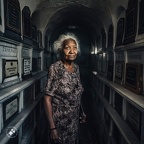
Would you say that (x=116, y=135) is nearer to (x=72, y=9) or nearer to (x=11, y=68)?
(x=11, y=68)

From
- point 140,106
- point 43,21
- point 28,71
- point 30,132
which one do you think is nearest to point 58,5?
point 43,21

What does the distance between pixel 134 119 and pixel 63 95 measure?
114 centimetres

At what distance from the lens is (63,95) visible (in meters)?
2.27

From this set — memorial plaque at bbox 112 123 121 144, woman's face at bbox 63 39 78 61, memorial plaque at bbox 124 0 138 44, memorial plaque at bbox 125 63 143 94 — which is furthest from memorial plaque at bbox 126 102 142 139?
woman's face at bbox 63 39 78 61

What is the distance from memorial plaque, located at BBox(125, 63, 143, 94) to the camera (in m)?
2.24

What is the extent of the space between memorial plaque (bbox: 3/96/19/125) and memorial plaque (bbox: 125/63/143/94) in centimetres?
189

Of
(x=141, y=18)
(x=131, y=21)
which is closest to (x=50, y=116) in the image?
(x=141, y=18)

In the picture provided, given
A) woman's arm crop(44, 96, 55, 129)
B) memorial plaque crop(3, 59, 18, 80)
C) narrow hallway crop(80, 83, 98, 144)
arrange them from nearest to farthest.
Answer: woman's arm crop(44, 96, 55, 129) < memorial plaque crop(3, 59, 18, 80) < narrow hallway crop(80, 83, 98, 144)

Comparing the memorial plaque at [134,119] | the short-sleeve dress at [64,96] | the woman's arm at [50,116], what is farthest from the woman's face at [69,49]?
the memorial plaque at [134,119]

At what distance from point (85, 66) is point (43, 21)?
4279 mm

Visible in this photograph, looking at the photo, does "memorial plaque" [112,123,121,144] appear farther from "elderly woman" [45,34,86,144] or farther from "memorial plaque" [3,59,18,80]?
"memorial plaque" [3,59,18,80]

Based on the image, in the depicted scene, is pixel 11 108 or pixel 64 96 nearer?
pixel 64 96

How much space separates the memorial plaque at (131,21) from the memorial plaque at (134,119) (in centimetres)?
110

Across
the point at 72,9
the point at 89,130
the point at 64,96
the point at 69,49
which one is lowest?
the point at 89,130
